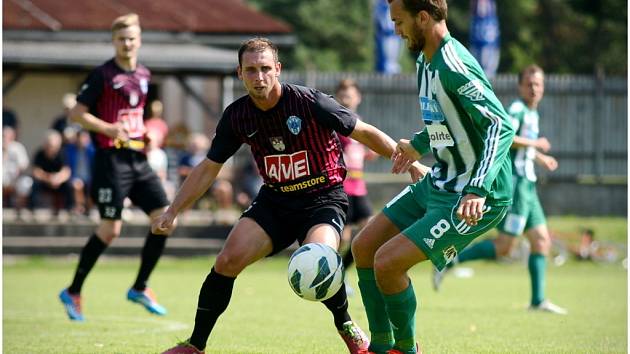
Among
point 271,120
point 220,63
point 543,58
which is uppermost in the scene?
point 271,120

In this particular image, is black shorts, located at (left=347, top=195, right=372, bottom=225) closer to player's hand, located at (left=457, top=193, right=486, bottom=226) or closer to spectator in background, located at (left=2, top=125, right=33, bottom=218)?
player's hand, located at (left=457, top=193, right=486, bottom=226)

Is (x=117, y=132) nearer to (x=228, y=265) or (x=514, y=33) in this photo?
(x=228, y=265)

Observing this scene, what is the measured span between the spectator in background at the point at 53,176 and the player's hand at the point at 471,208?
1536cm

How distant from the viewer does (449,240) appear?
6684 mm

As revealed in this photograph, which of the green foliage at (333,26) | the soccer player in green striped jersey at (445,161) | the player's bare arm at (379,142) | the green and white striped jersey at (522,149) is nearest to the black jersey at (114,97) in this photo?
the green and white striped jersey at (522,149)

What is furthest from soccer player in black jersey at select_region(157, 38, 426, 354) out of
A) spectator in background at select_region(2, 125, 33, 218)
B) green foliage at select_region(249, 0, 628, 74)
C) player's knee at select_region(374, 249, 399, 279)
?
green foliage at select_region(249, 0, 628, 74)

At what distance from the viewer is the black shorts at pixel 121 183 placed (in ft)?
35.2

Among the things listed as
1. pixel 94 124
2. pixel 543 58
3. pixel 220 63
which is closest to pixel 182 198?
pixel 94 124

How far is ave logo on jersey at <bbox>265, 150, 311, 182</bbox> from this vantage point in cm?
737

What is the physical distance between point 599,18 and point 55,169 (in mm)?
29857

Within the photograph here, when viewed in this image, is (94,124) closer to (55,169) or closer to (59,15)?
(55,169)

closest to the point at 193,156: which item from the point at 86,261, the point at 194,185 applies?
the point at 86,261

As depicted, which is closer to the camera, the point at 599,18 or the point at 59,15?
the point at 59,15

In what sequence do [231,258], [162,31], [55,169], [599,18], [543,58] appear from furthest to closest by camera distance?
[543,58], [599,18], [162,31], [55,169], [231,258]
